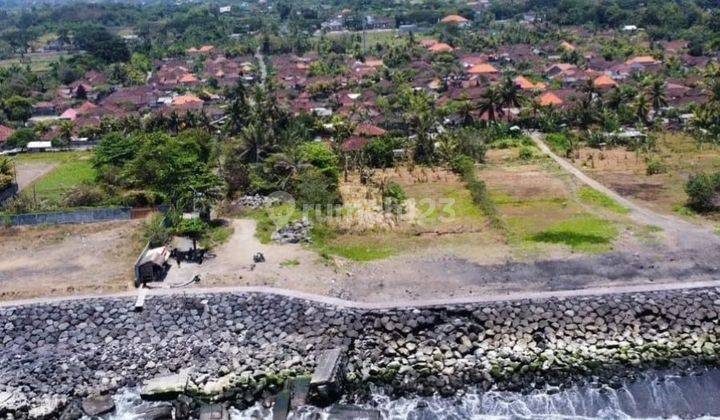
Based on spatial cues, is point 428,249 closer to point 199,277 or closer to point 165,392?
point 199,277

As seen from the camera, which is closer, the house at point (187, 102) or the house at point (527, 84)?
the house at point (187, 102)

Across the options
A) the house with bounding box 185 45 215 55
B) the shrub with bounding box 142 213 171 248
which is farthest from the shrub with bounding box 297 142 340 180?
the house with bounding box 185 45 215 55

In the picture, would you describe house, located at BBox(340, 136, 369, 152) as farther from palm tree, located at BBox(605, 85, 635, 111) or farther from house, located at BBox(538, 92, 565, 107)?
palm tree, located at BBox(605, 85, 635, 111)

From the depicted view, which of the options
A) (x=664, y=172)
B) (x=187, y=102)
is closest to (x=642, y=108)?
(x=664, y=172)

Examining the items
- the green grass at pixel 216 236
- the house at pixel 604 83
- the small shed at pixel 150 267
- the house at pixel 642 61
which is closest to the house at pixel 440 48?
the house at pixel 642 61

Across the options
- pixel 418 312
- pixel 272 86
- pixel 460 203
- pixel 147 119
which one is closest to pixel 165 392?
pixel 418 312

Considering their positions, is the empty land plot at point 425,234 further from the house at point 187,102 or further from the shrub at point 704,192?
the house at point 187,102
